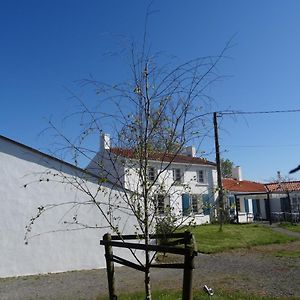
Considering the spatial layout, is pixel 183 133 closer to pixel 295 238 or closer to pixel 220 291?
pixel 220 291

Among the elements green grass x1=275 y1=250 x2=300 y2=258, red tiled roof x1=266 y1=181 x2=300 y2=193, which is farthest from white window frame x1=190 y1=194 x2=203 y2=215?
red tiled roof x1=266 y1=181 x2=300 y2=193

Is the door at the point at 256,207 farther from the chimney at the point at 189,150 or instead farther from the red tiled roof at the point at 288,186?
the chimney at the point at 189,150

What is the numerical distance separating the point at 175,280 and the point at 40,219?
5.18 m

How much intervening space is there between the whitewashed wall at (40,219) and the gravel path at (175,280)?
608mm

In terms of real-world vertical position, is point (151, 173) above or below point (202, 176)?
below

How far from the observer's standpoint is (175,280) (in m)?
11.8

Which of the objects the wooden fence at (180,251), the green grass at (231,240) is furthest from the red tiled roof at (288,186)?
the wooden fence at (180,251)

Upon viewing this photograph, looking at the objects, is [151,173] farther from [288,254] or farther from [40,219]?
[288,254]

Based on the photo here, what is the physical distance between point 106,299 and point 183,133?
489cm

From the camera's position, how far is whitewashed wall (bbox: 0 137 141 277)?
45.2ft

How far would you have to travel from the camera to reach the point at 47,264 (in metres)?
14.1

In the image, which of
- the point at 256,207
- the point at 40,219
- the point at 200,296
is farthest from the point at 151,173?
the point at 256,207

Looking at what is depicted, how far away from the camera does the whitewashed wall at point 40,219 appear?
13.8 metres

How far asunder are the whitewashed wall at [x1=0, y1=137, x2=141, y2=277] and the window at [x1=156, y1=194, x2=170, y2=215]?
7.40 metres
